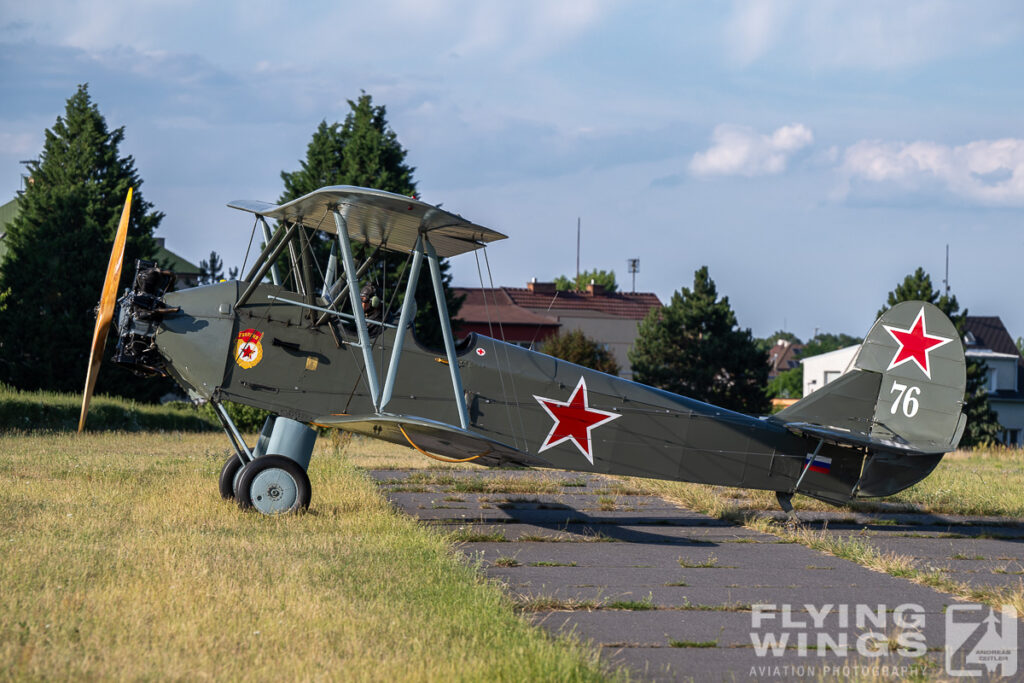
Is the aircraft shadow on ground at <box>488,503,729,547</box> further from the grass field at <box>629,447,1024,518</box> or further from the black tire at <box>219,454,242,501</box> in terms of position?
the black tire at <box>219,454,242,501</box>

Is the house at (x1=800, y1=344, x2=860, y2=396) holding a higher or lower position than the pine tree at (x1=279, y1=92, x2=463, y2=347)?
lower

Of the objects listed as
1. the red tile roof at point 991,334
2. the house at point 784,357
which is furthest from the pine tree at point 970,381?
the house at point 784,357

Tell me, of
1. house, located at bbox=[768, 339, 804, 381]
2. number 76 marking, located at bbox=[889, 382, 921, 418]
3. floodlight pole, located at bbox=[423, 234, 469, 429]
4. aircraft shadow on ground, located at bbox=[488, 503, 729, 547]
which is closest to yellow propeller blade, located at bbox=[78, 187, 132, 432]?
floodlight pole, located at bbox=[423, 234, 469, 429]

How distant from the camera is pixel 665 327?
171ft

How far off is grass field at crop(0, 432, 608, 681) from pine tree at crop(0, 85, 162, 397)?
21.6 meters

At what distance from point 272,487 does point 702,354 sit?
4374 centimetres

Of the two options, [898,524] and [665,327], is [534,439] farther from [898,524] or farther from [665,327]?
[665,327]

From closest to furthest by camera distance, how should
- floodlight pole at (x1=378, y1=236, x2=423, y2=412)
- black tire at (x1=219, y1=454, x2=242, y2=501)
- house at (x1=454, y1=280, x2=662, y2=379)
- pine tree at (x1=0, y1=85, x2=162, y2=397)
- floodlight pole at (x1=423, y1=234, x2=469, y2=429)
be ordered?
floodlight pole at (x1=378, y1=236, x2=423, y2=412)
floodlight pole at (x1=423, y1=234, x2=469, y2=429)
black tire at (x1=219, y1=454, x2=242, y2=501)
pine tree at (x1=0, y1=85, x2=162, y2=397)
house at (x1=454, y1=280, x2=662, y2=379)

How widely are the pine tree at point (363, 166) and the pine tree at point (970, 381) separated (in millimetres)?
23082

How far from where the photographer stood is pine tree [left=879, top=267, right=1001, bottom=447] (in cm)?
4541

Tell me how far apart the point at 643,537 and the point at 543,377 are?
1911 mm

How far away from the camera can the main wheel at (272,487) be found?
8812mm

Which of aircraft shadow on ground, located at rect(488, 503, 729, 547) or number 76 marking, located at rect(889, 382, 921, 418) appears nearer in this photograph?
aircraft shadow on ground, located at rect(488, 503, 729, 547)

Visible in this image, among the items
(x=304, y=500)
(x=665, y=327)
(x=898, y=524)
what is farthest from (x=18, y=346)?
(x=665, y=327)
